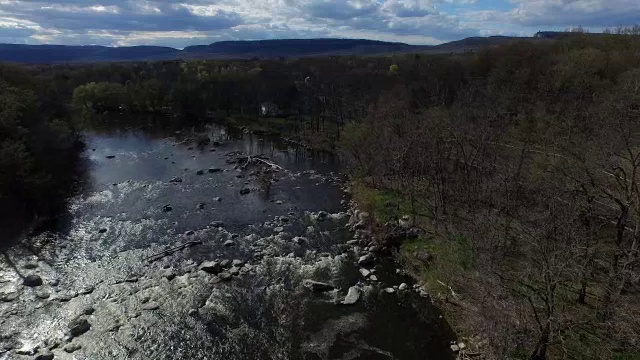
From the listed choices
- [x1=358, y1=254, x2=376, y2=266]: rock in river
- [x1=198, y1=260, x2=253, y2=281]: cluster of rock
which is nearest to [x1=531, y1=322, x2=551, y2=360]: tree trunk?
[x1=358, y1=254, x2=376, y2=266]: rock in river

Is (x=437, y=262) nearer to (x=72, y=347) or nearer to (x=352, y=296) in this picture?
(x=352, y=296)

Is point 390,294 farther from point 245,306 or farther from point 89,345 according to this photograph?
point 89,345

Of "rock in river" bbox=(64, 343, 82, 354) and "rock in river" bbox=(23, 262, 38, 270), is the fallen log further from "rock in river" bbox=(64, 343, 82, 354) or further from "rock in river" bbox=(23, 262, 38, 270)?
"rock in river" bbox=(64, 343, 82, 354)

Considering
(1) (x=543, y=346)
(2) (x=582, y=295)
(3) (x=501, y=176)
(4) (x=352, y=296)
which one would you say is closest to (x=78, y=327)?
(4) (x=352, y=296)

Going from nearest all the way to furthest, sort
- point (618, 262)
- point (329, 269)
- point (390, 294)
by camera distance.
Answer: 1. point (618, 262)
2. point (390, 294)
3. point (329, 269)

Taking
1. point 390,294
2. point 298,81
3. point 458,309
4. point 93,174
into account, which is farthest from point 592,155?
point 298,81
